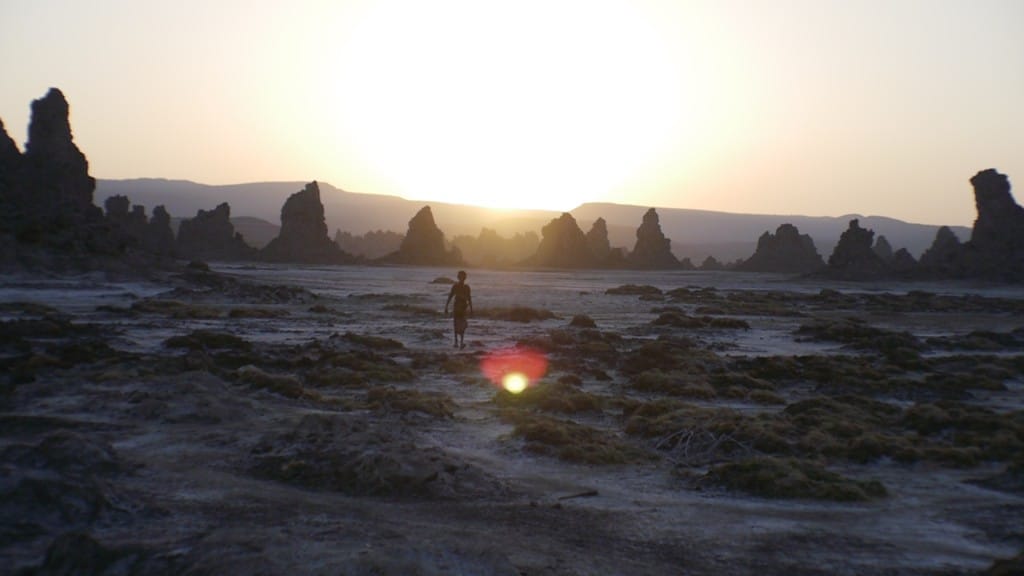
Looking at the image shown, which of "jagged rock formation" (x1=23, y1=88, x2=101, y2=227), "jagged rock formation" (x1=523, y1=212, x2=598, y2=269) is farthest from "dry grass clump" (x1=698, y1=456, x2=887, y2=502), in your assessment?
"jagged rock formation" (x1=523, y1=212, x2=598, y2=269)

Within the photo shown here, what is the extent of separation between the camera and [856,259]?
95.9 meters

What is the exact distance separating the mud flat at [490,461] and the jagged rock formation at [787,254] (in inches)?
3978

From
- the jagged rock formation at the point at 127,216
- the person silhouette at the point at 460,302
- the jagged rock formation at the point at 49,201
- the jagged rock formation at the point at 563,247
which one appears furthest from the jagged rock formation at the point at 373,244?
the person silhouette at the point at 460,302

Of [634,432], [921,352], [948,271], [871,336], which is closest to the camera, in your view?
[634,432]

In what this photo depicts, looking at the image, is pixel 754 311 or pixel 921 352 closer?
pixel 921 352

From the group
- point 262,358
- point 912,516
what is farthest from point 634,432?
point 262,358

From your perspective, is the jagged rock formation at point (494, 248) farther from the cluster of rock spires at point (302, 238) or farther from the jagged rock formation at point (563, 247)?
the cluster of rock spires at point (302, 238)

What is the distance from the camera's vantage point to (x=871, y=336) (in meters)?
30.1

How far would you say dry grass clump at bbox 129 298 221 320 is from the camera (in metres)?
31.1

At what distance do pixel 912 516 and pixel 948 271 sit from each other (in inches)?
3441

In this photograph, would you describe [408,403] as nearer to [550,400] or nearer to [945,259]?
[550,400]

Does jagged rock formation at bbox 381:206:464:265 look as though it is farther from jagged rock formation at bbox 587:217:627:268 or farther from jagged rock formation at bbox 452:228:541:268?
jagged rock formation at bbox 587:217:627:268

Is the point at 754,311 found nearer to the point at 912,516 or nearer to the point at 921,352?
the point at 921,352

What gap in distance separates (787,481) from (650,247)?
375ft
